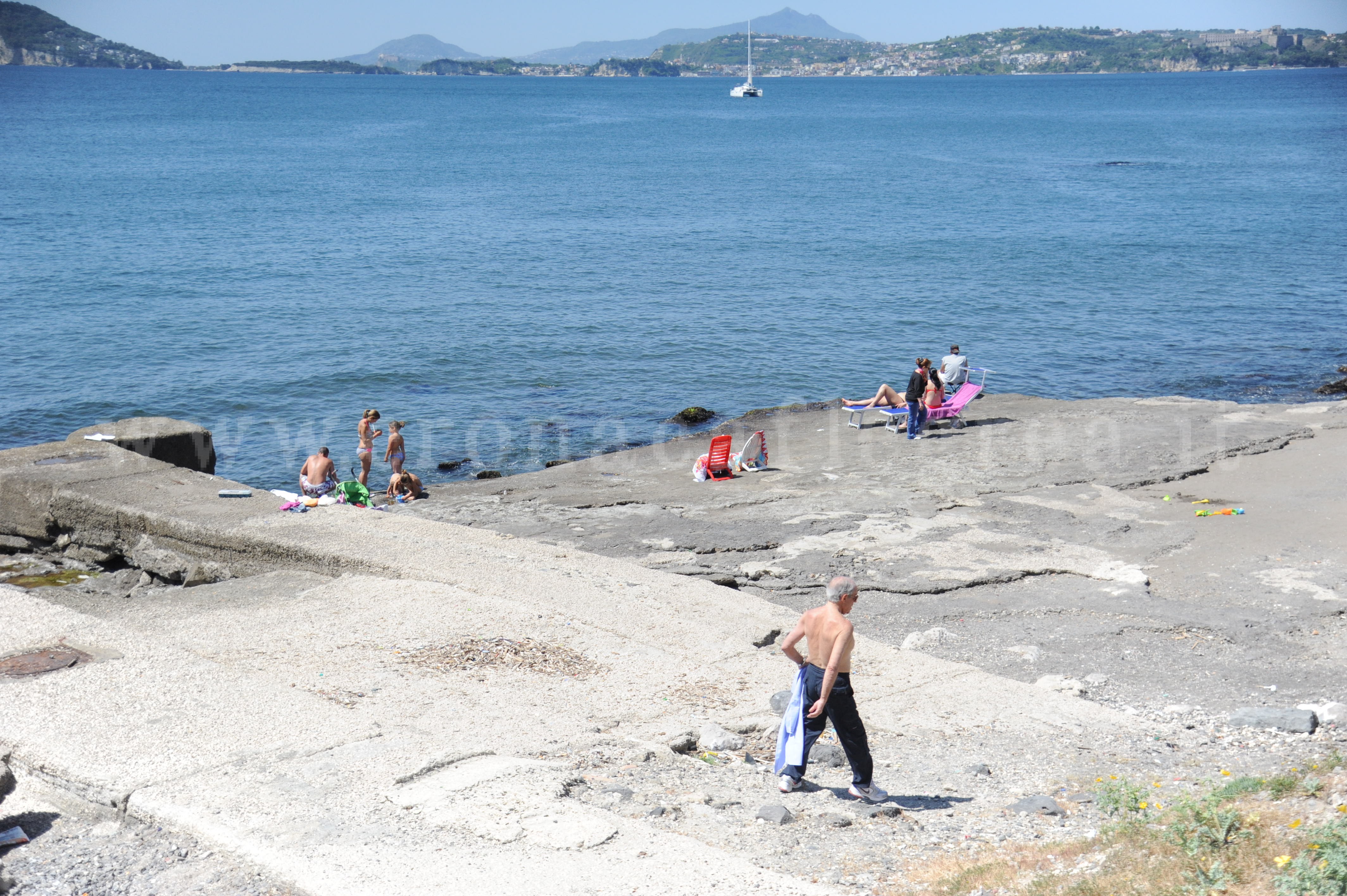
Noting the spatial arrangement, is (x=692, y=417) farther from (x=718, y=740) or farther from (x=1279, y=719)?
(x=718, y=740)

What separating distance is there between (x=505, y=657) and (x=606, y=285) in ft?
Result: 97.1

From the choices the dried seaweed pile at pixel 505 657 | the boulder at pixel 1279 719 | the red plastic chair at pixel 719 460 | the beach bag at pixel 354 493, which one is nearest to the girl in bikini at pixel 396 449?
the beach bag at pixel 354 493

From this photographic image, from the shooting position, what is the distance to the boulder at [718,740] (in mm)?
6688

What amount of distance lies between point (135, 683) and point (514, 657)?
240 centimetres

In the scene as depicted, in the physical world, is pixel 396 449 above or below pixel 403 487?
above

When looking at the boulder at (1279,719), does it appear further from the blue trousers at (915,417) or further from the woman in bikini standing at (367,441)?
the woman in bikini standing at (367,441)

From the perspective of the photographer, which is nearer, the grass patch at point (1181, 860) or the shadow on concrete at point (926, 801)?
the grass patch at point (1181, 860)

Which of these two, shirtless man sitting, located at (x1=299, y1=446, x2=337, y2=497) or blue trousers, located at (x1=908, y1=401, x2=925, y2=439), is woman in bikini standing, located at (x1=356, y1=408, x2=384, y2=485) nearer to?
shirtless man sitting, located at (x1=299, y1=446, x2=337, y2=497)

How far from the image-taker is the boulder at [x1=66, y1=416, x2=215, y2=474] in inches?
556

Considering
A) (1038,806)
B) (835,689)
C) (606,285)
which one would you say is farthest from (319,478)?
(606,285)

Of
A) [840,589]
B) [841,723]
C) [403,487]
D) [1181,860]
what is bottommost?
[403,487]

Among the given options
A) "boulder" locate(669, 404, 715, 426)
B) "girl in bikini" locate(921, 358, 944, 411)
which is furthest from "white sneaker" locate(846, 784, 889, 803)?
"boulder" locate(669, 404, 715, 426)

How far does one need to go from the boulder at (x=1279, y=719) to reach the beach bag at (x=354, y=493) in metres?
9.67

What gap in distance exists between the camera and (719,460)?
52.4 feet
